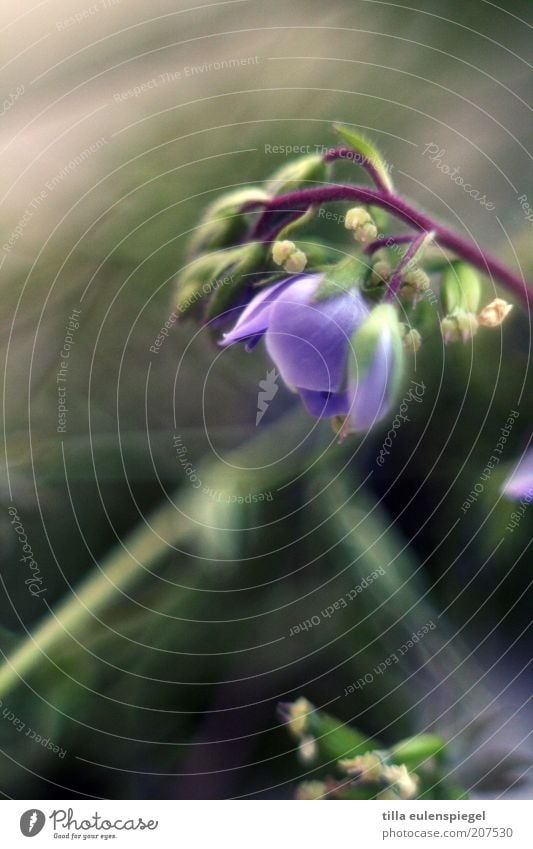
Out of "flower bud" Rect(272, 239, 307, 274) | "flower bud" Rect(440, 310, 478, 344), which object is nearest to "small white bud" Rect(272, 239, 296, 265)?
"flower bud" Rect(272, 239, 307, 274)

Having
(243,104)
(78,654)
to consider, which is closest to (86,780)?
(78,654)

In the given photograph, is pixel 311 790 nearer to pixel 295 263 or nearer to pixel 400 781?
pixel 400 781

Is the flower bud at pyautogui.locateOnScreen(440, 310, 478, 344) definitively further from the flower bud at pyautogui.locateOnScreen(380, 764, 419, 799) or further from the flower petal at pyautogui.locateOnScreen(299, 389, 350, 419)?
the flower bud at pyautogui.locateOnScreen(380, 764, 419, 799)

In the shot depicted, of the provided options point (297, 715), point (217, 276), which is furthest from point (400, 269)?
point (297, 715)

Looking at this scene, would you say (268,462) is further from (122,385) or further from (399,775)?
(399,775)

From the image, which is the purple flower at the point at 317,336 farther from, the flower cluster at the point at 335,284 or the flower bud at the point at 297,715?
the flower bud at the point at 297,715

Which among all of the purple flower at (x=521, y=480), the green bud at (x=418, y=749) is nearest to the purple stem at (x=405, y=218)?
the purple flower at (x=521, y=480)
